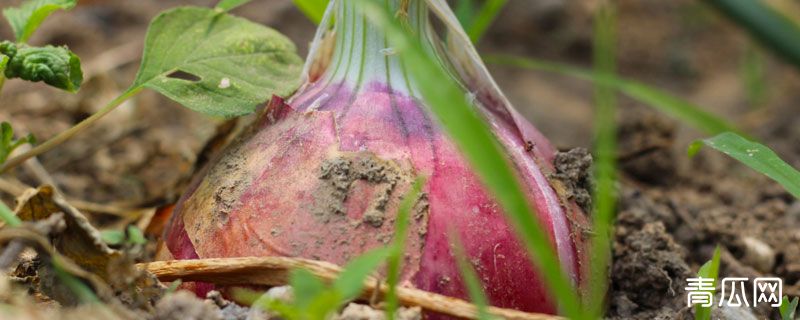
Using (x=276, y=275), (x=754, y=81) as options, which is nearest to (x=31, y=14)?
(x=276, y=275)

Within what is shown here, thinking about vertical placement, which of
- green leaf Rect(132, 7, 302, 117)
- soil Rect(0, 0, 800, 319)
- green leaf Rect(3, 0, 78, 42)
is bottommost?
soil Rect(0, 0, 800, 319)

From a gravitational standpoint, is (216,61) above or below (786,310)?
above

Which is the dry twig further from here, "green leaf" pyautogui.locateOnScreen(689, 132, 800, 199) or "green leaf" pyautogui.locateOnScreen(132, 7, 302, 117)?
"green leaf" pyautogui.locateOnScreen(689, 132, 800, 199)

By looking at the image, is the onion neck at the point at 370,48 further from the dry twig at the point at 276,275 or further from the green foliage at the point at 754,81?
the green foliage at the point at 754,81

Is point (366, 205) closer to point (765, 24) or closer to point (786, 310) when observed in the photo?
point (786, 310)

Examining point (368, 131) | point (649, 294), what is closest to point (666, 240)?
point (649, 294)

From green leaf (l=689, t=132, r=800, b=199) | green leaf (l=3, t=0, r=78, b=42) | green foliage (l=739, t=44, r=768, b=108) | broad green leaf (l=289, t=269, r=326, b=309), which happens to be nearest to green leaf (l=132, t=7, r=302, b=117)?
green leaf (l=3, t=0, r=78, b=42)
